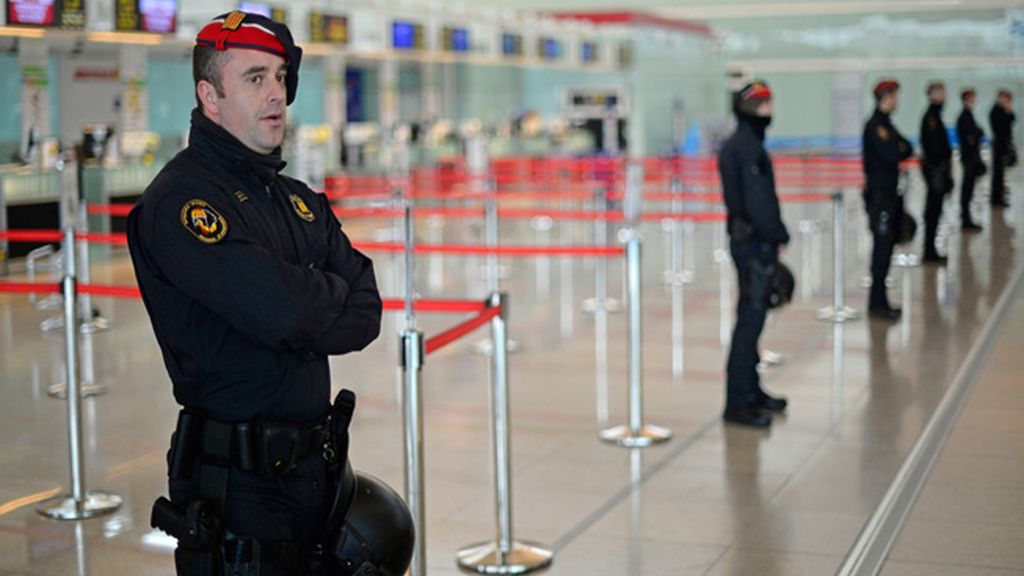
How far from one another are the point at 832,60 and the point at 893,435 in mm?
20143

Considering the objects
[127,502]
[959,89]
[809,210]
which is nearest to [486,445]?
[127,502]

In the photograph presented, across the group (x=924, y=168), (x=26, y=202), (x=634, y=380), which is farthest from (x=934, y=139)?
(x=26, y=202)

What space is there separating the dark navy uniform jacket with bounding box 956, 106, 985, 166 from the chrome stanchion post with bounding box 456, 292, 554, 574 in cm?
1254

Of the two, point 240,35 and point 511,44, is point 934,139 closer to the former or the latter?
point 511,44

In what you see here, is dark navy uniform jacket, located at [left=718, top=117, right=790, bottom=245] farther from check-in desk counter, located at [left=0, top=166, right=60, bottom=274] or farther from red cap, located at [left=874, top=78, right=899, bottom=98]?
check-in desk counter, located at [left=0, top=166, right=60, bottom=274]

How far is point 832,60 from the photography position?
26.0m

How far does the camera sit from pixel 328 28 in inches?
703

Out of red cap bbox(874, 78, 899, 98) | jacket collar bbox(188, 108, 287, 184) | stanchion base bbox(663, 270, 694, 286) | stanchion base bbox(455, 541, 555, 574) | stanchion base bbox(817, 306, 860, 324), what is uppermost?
red cap bbox(874, 78, 899, 98)

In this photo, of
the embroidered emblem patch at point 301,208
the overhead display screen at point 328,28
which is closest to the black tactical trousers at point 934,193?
the overhead display screen at point 328,28

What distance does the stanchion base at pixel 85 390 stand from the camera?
816 cm

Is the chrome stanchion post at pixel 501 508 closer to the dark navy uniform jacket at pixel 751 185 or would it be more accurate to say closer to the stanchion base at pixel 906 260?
the dark navy uniform jacket at pixel 751 185

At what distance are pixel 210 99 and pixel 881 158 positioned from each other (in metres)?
8.13

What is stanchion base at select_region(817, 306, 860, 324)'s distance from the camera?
1069 cm

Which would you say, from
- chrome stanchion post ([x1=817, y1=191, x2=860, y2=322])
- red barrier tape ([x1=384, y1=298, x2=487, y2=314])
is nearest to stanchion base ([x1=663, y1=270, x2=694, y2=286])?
chrome stanchion post ([x1=817, y1=191, x2=860, y2=322])
